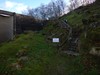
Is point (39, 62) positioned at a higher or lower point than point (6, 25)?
lower

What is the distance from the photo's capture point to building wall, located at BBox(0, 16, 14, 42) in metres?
21.2

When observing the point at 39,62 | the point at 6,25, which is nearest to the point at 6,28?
the point at 6,25

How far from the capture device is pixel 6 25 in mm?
22109

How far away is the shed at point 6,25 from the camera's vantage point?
21.2m

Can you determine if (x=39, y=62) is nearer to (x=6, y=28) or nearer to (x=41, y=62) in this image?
(x=41, y=62)

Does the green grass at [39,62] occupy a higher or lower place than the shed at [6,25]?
lower

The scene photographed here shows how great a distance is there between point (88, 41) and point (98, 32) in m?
1.02

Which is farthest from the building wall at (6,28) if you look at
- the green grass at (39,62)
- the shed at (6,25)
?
the green grass at (39,62)

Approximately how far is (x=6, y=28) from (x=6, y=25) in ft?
1.06

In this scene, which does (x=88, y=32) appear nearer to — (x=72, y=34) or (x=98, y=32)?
(x=98, y=32)

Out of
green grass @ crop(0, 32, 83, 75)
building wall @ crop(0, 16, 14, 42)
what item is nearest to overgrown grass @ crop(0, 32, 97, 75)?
green grass @ crop(0, 32, 83, 75)

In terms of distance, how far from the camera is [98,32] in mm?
15359

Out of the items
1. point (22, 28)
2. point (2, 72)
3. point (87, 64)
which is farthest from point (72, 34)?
point (22, 28)

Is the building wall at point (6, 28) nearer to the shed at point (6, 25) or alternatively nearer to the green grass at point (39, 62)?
the shed at point (6, 25)
